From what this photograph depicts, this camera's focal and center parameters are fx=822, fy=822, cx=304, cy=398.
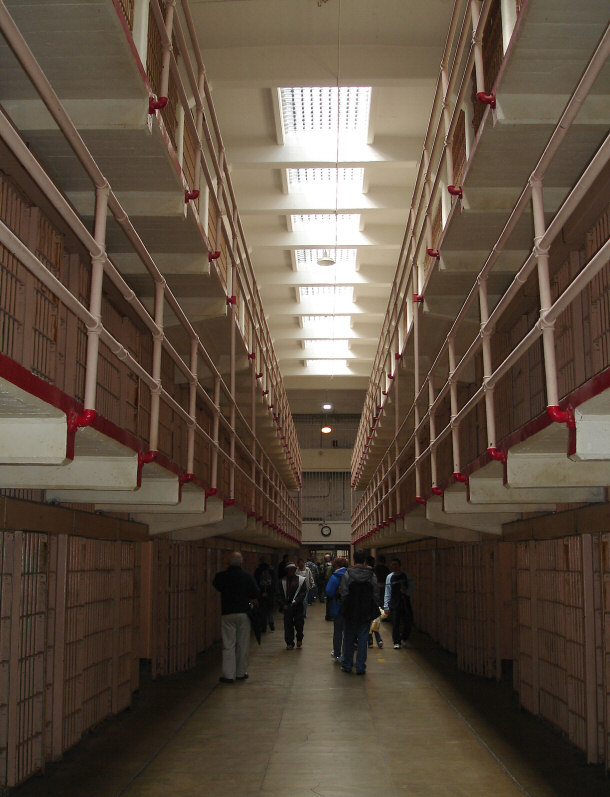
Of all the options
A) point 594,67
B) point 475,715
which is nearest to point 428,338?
point 475,715

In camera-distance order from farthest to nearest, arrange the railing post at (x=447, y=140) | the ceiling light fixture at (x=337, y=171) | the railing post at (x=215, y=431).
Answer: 1. the ceiling light fixture at (x=337, y=171)
2. the railing post at (x=215, y=431)
3. the railing post at (x=447, y=140)

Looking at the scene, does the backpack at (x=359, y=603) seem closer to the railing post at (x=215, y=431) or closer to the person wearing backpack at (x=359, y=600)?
the person wearing backpack at (x=359, y=600)

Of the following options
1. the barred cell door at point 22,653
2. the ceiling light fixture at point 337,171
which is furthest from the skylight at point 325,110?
the barred cell door at point 22,653

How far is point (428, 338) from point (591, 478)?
14.3 ft

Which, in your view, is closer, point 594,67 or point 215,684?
point 594,67

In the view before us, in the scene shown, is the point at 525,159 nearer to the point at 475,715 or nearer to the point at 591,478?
the point at 591,478

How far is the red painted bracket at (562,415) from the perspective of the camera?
11.6ft

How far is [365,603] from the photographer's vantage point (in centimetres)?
952

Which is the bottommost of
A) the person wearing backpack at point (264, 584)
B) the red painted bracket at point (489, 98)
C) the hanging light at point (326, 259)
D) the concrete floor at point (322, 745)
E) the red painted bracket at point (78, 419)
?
the concrete floor at point (322, 745)

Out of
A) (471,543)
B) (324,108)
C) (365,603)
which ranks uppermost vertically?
(324,108)

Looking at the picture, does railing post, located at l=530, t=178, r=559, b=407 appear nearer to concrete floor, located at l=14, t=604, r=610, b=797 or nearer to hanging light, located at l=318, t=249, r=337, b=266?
concrete floor, located at l=14, t=604, r=610, b=797

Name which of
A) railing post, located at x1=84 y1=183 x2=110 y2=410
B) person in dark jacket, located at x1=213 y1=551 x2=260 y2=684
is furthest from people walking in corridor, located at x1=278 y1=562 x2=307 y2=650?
railing post, located at x1=84 y1=183 x2=110 y2=410

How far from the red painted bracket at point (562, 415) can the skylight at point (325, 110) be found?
7409mm

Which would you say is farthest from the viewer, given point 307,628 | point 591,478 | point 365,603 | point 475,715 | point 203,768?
point 307,628
